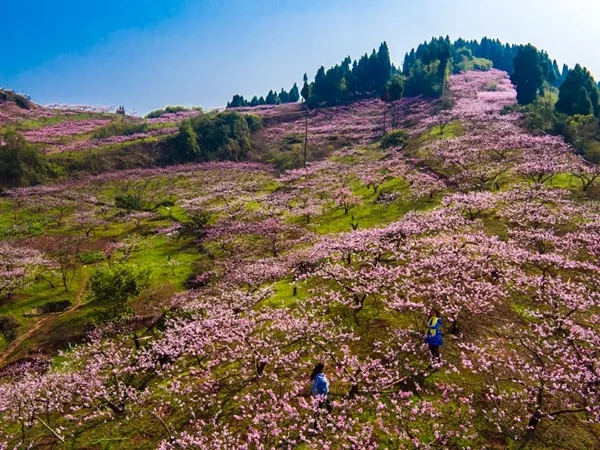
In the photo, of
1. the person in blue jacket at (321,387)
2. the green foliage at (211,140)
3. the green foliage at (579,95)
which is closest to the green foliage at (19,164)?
the green foliage at (211,140)

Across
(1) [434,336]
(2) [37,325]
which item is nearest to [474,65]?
(1) [434,336]

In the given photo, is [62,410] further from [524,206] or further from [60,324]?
[524,206]

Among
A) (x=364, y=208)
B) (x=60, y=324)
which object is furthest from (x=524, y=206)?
(x=60, y=324)

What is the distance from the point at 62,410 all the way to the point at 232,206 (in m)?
38.4

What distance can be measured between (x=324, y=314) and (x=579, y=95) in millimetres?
70379

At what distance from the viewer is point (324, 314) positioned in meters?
23.8

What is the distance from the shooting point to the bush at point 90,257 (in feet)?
137

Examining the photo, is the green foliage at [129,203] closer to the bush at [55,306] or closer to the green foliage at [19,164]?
the green foliage at [19,164]

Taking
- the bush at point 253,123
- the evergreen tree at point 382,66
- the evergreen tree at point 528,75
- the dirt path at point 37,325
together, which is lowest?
the dirt path at point 37,325

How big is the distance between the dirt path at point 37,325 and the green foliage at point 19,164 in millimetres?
45103

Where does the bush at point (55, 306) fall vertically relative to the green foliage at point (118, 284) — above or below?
below

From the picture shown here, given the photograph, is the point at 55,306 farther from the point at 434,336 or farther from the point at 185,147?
the point at 185,147

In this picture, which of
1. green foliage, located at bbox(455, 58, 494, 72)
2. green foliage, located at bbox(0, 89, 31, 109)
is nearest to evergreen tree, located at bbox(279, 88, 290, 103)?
green foliage, located at bbox(455, 58, 494, 72)

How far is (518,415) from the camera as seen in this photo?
15305 mm
